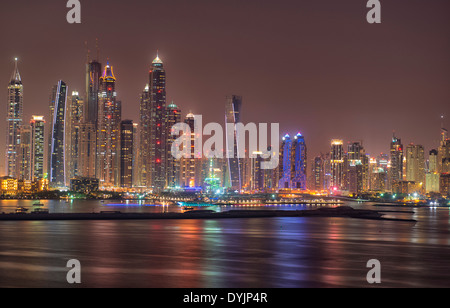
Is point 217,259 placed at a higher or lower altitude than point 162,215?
higher

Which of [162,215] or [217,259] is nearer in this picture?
[217,259]

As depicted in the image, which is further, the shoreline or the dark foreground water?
the shoreline

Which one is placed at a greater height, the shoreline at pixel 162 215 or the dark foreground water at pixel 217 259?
the dark foreground water at pixel 217 259

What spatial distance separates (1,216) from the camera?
7406 cm

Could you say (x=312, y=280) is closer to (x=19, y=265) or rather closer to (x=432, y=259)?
(x=432, y=259)

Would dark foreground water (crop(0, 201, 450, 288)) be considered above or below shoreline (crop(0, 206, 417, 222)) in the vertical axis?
above

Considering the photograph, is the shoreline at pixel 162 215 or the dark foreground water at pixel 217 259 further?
the shoreline at pixel 162 215
